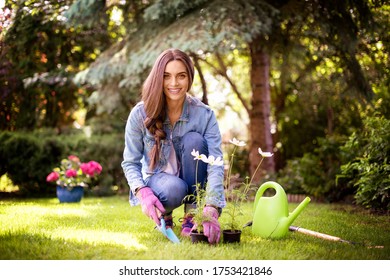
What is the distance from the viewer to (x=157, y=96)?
8.39 feet

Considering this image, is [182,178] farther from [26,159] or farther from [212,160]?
[26,159]

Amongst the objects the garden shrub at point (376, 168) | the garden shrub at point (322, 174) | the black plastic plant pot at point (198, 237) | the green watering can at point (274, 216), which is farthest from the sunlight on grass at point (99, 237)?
the garden shrub at point (322, 174)

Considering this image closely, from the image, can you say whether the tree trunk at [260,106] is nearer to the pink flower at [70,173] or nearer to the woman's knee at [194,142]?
the pink flower at [70,173]

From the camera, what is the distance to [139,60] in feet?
15.5

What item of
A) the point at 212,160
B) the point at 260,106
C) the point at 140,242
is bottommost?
the point at 140,242

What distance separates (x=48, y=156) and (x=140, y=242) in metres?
3.38

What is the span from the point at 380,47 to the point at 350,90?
63 cm

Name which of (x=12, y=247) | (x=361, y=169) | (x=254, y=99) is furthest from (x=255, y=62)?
(x=12, y=247)

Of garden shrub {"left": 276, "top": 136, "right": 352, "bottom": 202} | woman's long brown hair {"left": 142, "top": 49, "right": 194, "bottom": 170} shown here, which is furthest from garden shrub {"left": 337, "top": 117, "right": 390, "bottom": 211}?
woman's long brown hair {"left": 142, "top": 49, "right": 194, "bottom": 170}

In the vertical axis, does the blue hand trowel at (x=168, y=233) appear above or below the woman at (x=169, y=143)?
below

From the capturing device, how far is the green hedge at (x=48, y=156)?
5070 millimetres

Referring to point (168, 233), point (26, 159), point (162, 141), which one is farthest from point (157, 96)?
point (26, 159)

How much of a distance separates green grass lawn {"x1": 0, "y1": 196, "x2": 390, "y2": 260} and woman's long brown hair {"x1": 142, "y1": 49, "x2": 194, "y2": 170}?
21.2 inches

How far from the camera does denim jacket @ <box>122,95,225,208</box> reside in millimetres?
2596
